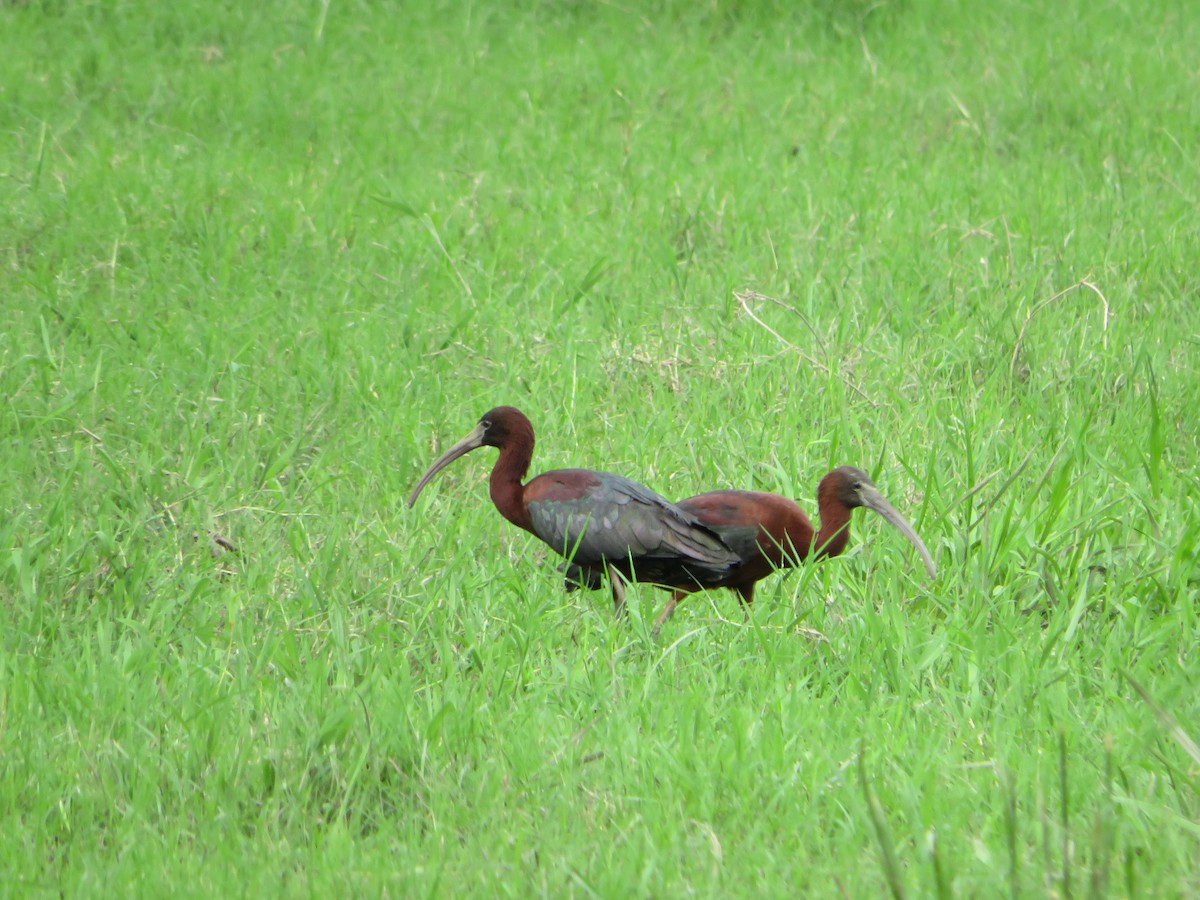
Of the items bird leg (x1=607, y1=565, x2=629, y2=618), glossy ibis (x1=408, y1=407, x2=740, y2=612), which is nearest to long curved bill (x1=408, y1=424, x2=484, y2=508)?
glossy ibis (x1=408, y1=407, x2=740, y2=612)

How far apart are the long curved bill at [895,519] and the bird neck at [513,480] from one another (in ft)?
3.64

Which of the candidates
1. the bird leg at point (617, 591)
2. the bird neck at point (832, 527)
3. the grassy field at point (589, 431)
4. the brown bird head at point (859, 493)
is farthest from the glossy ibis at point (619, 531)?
the brown bird head at point (859, 493)

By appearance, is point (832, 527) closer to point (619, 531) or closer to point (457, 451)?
point (619, 531)

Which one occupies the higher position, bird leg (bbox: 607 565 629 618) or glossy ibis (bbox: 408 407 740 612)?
glossy ibis (bbox: 408 407 740 612)

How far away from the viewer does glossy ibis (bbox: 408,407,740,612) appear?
14.3ft

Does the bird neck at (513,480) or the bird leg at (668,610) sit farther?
the bird neck at (513,480)

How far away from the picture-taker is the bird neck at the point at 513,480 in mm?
4734

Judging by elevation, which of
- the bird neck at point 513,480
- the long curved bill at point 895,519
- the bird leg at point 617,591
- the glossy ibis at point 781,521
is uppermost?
the long curved bill at point 895,519

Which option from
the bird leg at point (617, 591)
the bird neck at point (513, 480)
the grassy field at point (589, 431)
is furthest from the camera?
the bird neck at point (513, 480)

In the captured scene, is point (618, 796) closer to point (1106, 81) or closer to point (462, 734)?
point (462, 734)

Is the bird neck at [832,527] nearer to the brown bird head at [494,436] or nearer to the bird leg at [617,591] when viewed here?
the bird leg at [617,591]

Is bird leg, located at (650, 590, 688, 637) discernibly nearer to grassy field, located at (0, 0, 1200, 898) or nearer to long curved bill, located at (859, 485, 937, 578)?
grassy field, located at (0, 0, 1200, 898)

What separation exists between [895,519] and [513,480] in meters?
1.31

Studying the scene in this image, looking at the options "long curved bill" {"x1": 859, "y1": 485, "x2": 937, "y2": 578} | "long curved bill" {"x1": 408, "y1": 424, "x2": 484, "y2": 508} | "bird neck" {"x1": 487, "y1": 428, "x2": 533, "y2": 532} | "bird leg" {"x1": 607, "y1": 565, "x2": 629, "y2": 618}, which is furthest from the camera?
"long curved bill" {"x1": 408, "y1": 424, "x2": 484, "y2": 508}
